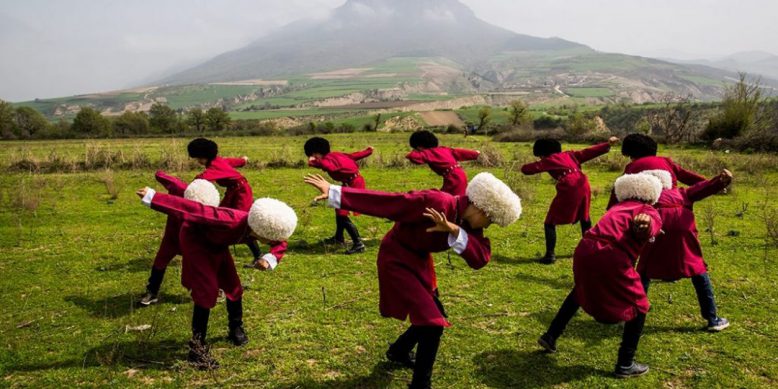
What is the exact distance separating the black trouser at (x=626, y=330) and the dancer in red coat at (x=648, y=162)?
2.20m

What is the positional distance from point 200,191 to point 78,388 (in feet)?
7.72

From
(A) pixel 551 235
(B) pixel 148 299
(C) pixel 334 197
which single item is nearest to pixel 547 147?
(A) pixel 551 235

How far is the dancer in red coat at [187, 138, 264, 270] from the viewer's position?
7.15 metres

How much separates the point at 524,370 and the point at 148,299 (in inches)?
215

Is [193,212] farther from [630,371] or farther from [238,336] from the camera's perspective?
[630,371]

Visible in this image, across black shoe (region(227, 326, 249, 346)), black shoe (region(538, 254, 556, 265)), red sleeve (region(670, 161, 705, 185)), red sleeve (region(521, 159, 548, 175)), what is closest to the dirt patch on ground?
black shoe (region(538, 254, 556, 265))

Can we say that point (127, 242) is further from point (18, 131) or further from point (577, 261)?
point (18, 131)

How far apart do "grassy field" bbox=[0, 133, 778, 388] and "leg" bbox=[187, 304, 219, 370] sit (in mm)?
115

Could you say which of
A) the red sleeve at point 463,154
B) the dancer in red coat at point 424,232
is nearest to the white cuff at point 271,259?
the dancer in red coat at point 424,232

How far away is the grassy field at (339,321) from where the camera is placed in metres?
4.98

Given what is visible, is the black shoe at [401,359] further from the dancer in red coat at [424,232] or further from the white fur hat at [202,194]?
the white fur hat at [202,194]

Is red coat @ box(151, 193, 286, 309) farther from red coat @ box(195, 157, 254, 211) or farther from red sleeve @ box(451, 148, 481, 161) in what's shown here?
red sleeve @ box(451, 148, 481, 161)

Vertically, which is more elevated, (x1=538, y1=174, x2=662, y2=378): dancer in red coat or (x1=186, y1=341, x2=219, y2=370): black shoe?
(x1=538, y1=174, x2=662, y2=378): dancer in red coat

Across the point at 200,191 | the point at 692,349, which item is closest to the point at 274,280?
the point at 200,191
